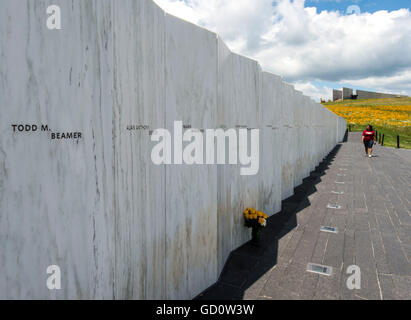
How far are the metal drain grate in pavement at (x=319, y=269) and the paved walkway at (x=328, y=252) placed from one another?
0.07 m

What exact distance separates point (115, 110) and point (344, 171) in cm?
1390

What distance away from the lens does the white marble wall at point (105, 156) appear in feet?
5.96

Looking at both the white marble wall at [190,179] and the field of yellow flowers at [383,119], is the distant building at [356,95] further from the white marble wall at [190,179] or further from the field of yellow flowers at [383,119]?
the white marble wall at [190,179]

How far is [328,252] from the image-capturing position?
16.5 ft

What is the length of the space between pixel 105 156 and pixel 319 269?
12.5 ft

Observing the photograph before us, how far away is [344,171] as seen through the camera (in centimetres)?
1395

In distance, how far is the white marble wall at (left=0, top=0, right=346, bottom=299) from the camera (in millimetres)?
1816

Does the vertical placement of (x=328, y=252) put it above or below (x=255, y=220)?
below

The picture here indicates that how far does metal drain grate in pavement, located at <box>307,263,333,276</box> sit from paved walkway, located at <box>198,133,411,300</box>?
0.23ft

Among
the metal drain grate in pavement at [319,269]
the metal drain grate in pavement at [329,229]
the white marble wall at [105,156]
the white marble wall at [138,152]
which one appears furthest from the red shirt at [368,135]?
the white marble wall at [138,152]

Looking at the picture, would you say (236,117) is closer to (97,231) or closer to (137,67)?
(137,67)

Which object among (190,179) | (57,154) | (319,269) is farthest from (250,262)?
(57,154)

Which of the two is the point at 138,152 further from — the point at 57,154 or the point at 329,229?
the point at 329,229
